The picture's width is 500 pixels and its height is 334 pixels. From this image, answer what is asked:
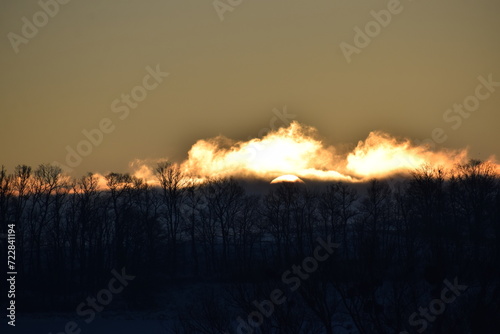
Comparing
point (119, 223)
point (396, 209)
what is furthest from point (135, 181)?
point (396, 209)

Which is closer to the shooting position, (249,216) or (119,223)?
(119,223)

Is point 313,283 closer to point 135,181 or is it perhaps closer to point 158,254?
point 158,254

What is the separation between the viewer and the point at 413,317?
34.1 meters

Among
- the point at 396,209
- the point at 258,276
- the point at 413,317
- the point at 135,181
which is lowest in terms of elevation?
the point at 413,317

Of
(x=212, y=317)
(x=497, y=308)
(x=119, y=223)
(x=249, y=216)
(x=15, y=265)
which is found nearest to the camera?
(x=497, y=308)

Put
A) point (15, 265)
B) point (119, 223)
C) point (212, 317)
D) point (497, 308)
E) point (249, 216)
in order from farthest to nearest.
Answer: point (249, 216)
point (119, 223)
point (15, 265)
point (212, 317)
point (497, 308)

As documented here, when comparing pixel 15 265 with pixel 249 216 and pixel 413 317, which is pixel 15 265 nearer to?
pixel 249 216

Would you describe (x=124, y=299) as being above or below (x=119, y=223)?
below

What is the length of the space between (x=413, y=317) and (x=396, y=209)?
59.4 metres

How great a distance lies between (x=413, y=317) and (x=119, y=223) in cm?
5632

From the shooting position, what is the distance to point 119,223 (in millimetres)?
84312

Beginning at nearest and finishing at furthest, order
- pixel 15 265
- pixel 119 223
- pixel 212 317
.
→ pixel 212 317 < pixel 15 265 < pixel 119 223

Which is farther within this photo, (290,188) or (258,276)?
(290,188)

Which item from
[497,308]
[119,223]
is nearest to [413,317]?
[497,308]
